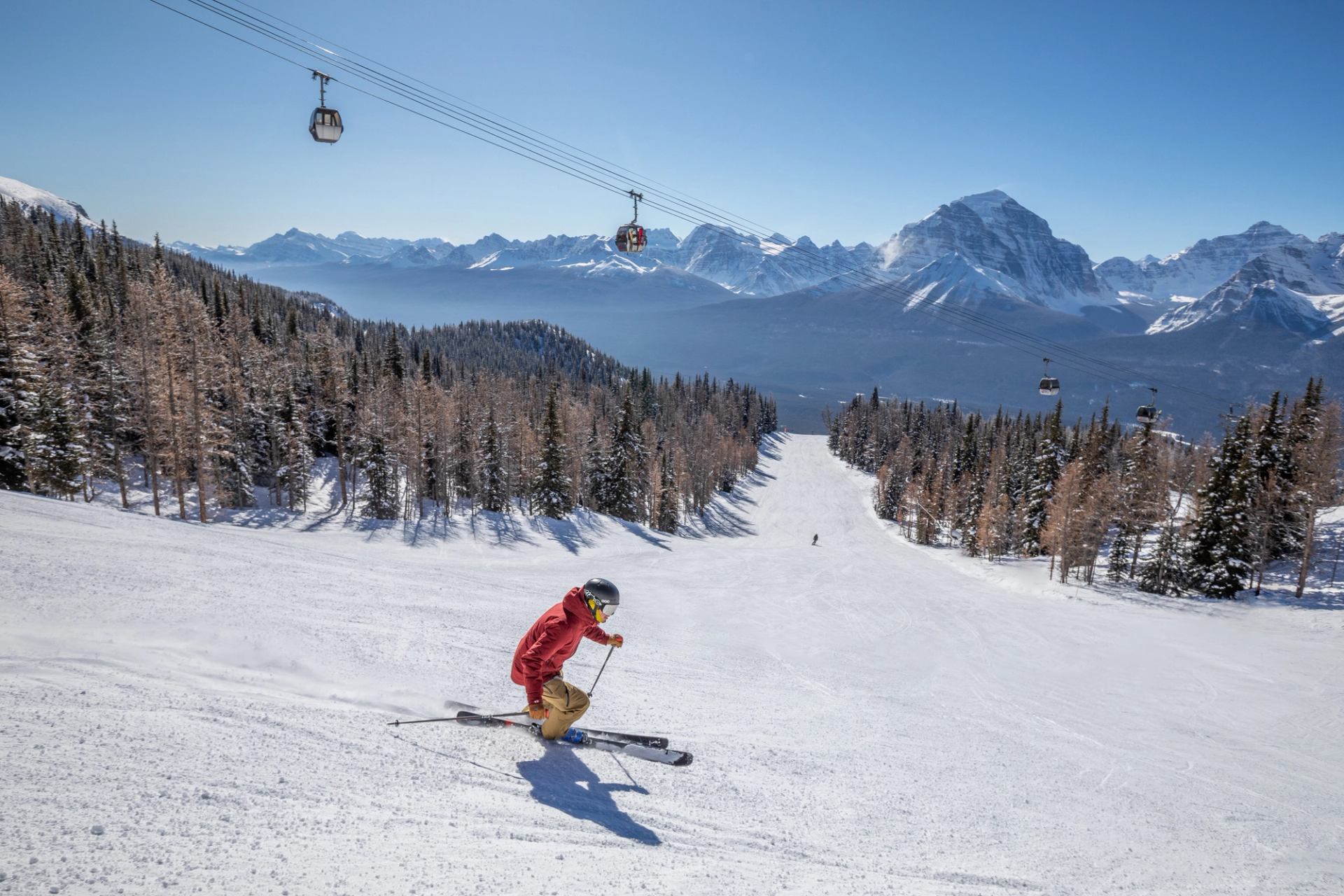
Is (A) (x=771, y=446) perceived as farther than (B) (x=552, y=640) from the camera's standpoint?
Yes

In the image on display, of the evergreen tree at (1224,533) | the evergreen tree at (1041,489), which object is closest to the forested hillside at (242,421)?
the evergreen tree at (1041,489)

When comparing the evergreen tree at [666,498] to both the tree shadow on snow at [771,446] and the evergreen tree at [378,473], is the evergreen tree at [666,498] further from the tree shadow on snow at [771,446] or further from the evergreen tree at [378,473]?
the tree shadow on snow at [771,446]

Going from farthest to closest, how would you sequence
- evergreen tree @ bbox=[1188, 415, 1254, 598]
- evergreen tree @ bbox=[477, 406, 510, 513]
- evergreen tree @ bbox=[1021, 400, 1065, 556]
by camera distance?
evergreen tree @ bbox=[1021, 400, 1065, 556]
evergreen tree @ bbox=[477, 406, 510, 513]
evergreen tree @ bbox=[1188, 415, 1254, 598]

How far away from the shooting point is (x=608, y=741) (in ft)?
22.9

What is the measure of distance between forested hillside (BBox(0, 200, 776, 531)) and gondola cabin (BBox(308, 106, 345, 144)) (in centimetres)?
2411

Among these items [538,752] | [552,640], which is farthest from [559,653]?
[538,752]

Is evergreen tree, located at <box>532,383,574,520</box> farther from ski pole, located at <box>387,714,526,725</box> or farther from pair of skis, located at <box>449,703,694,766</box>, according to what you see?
pair of skis, located at <box>449,703,694,766</box>

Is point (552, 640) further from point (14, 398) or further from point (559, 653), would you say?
point (14, 398)

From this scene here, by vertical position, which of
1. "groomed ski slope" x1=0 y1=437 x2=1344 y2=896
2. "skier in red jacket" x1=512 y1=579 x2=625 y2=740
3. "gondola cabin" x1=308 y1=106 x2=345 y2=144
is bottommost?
"groomed ski slope" x1=0 y1=437 x2=1344 y2=896

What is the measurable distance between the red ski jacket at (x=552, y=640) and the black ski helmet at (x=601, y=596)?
79 mm

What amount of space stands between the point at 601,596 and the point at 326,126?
13999 mm

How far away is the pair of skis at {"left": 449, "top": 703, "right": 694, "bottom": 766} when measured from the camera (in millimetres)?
6832

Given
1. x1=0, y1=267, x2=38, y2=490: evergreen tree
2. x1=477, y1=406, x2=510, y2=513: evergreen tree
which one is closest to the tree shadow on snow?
x1=477, y1=406, x2=510, y2=513: evergreen tree

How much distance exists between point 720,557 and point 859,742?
21977 millimetres
